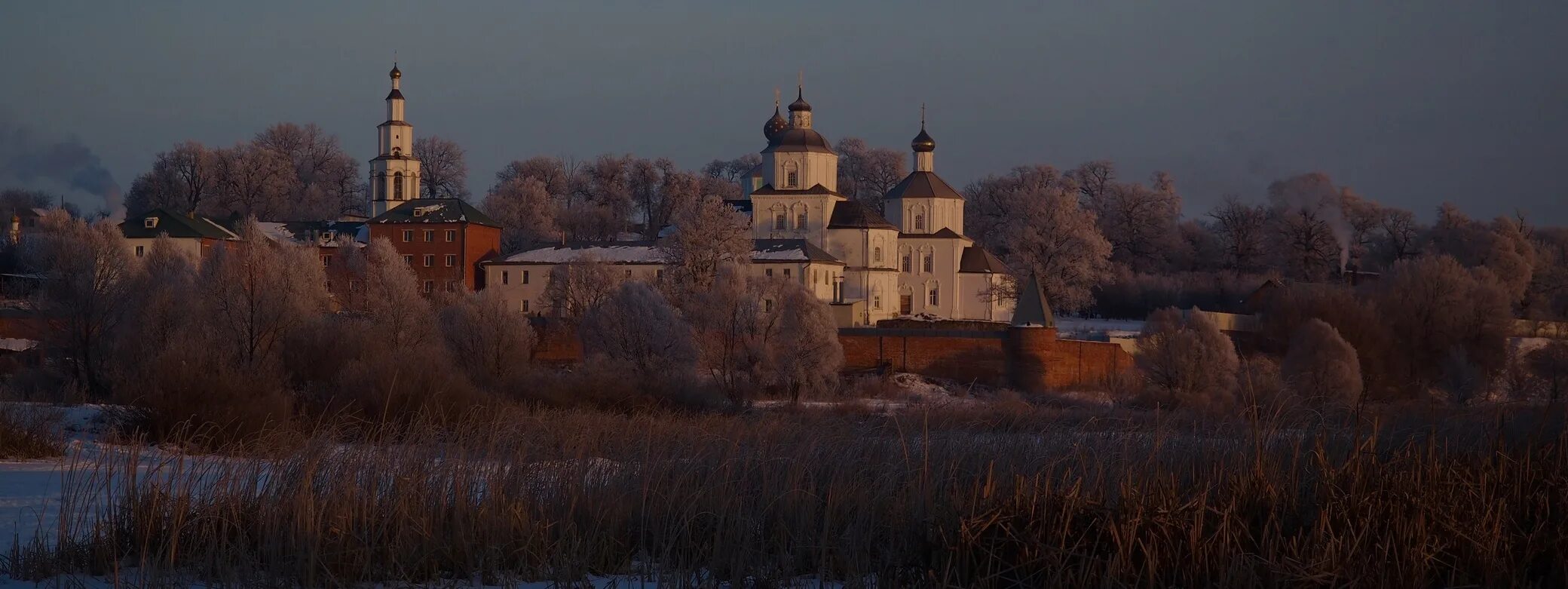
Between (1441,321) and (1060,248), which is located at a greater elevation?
(1060,248)

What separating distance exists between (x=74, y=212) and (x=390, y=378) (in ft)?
192

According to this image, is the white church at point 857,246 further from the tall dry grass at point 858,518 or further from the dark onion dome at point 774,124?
the tall dry grass at point 858,518

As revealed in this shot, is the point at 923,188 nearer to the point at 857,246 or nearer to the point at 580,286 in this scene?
the point at 857,246

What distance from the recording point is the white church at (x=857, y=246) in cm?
5156

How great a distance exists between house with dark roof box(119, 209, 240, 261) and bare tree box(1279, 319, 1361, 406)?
1469 inches

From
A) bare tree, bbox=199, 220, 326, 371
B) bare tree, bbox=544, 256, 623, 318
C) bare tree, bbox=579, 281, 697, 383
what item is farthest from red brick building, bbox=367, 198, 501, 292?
bare tree, bbox=579, 281, 697, 383

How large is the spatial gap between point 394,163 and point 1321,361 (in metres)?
42.9

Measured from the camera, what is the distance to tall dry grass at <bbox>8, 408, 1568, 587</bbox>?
6000 millimetres

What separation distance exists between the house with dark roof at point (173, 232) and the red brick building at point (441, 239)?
19.5 feet

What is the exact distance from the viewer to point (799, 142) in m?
55.6

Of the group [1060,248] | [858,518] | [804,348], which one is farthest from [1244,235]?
[858,518]

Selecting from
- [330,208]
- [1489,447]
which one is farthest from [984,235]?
[1489,447]

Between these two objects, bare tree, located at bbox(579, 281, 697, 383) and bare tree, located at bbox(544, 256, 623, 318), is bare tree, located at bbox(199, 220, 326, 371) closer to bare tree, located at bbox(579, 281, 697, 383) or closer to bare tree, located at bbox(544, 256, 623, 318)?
bare tree, located at bbox(579, 281, 697, 383)

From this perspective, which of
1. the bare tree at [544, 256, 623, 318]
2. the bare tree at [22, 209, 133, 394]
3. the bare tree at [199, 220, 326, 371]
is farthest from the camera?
the bare tree at [544, 256, 623, 318]
